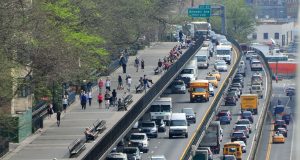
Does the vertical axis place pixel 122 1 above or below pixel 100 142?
above

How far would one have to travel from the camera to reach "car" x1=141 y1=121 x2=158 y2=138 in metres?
98.4

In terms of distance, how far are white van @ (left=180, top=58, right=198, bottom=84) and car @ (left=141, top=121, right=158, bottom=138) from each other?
3154cm

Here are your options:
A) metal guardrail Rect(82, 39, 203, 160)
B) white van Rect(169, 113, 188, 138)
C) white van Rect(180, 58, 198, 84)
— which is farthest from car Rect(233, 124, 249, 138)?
white van Rect(169, 113, 188, 138)

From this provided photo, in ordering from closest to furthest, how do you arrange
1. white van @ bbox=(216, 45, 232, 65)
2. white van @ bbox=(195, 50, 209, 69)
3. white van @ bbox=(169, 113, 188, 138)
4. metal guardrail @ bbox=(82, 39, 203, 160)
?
metal guardrail @ bbox=(82, 39, 203, 160), white van @ bbox=(169, 113, 188, 138), white van @ bbox=(195, 50, 209, 69), white van @ bbox=(216, 45, 232, 65)

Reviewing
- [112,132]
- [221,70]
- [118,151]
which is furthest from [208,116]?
[221,70]

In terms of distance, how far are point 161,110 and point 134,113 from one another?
18.3 metres

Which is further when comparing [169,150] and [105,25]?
[105,25]

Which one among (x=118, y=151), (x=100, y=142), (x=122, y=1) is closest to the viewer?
(x=100, y=142)

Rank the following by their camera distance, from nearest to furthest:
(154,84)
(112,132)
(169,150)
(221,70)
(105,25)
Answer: (112,132)
(169,150)
(154,84)
(105,25)
(221,70)

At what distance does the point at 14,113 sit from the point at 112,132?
527cm

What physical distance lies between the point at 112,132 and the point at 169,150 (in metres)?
14.9

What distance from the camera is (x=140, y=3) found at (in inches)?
5556

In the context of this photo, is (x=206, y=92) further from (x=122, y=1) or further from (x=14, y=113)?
(x=14, y=113)

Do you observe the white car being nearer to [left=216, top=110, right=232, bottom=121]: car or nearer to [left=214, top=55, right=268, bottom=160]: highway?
[left=214, top=55, right=268, bottom=160]: highway
